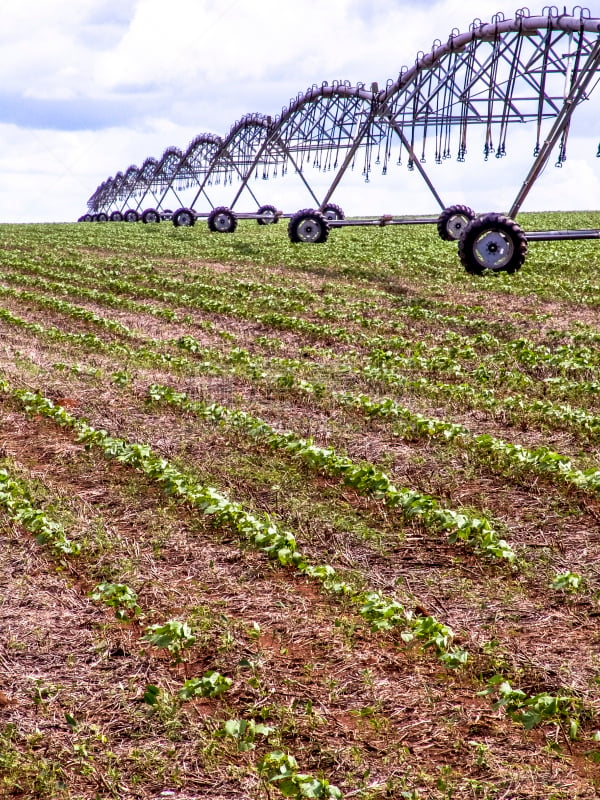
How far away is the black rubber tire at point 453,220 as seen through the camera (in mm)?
28156

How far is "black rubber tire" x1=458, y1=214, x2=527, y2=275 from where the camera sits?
18906 mm

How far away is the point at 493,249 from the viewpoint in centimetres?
1964

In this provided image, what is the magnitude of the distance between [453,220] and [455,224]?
6.7 inches

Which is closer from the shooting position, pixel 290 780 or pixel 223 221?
pixel 290 780

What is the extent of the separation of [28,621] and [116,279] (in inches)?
759

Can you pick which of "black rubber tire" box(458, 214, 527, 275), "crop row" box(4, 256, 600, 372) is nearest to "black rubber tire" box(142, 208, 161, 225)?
"crop row" box(4, 256, 600, 372)

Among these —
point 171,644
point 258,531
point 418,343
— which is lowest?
point 171,644

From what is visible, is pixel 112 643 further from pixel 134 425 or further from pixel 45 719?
pixel 134 425

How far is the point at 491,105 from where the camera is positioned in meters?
22.5

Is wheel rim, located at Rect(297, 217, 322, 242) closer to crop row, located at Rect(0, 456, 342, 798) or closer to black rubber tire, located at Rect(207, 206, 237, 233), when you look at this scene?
black rubber tire, located at Rect(207, 206, 237, 233)

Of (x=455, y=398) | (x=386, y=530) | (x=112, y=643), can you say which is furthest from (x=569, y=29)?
(x=112, y=643)

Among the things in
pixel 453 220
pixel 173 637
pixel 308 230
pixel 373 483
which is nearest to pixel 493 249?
pixel 453 220

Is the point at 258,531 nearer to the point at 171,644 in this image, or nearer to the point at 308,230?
the point at 171,644

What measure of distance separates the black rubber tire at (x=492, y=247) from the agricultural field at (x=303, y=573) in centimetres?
634
